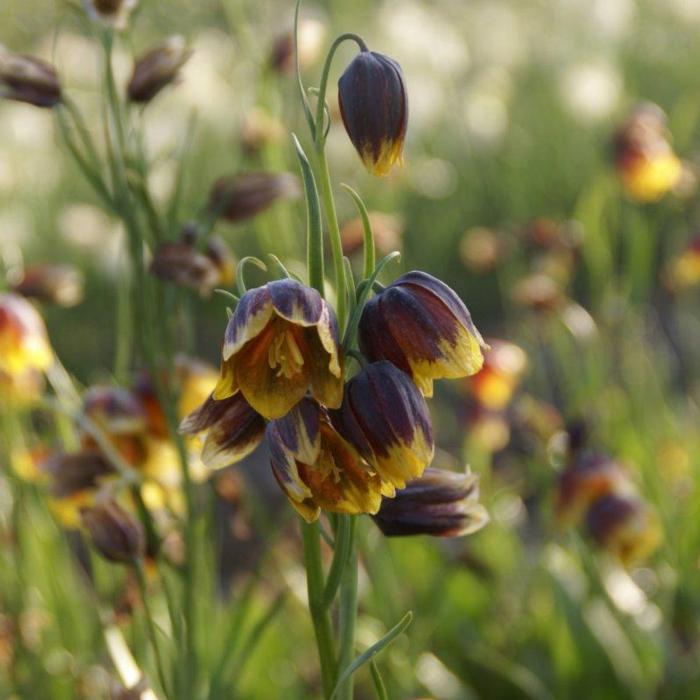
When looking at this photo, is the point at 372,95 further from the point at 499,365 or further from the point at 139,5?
the point at 499,365

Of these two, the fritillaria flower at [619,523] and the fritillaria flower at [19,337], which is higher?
the fritillaria flower at [19,337]

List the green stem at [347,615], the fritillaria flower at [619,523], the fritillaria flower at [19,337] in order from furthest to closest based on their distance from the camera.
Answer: the fritillaria flower at [619,523]
the fritillaria flower at [19,337]
the green stem at [347,615]

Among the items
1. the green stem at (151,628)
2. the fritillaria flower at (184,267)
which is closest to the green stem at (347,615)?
the green stem at (151,628)

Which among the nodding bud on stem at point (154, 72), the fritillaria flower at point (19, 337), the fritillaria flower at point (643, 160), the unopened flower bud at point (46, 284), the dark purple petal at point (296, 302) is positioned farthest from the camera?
the fritillaria flower at point (643, 160)

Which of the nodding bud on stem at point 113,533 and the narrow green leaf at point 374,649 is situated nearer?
the narrow green leaf at point 374,649

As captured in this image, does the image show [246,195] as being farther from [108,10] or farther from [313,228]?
[313,228]

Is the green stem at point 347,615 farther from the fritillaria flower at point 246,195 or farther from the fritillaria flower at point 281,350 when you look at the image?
the fritillaria flower at point 246,195

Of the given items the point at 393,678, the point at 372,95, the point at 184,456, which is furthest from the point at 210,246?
the point at 393,678
